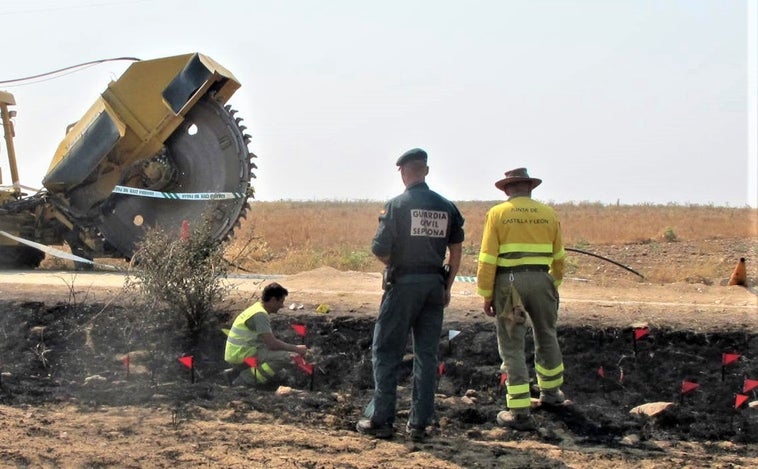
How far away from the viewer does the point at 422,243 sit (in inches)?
222

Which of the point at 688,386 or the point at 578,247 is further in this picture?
the point at 578,247

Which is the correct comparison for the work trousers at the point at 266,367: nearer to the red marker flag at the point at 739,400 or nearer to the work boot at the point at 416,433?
the work boot at the point at 416,433

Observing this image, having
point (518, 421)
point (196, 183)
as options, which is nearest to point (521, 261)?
point (518, 421)

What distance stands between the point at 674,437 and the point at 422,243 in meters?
2.33

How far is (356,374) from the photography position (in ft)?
25.0

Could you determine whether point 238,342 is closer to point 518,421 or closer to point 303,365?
point 303,365

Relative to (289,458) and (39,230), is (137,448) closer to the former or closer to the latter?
(289,458)

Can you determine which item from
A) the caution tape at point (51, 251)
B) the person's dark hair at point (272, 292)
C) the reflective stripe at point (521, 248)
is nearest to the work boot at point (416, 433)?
the reflective stripe at point (521, 248)

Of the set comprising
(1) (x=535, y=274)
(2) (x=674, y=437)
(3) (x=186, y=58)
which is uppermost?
(3) (x=186, y=58)

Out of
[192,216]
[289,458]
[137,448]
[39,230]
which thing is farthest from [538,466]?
[39,230]

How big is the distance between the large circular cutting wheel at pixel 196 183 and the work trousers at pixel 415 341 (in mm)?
7437

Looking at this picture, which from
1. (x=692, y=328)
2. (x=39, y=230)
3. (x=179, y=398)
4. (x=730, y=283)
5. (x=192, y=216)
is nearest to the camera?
(x=179, y=398)

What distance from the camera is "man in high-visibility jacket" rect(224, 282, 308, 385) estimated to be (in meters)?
7.18

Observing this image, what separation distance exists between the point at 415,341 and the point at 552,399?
4.28 ft
